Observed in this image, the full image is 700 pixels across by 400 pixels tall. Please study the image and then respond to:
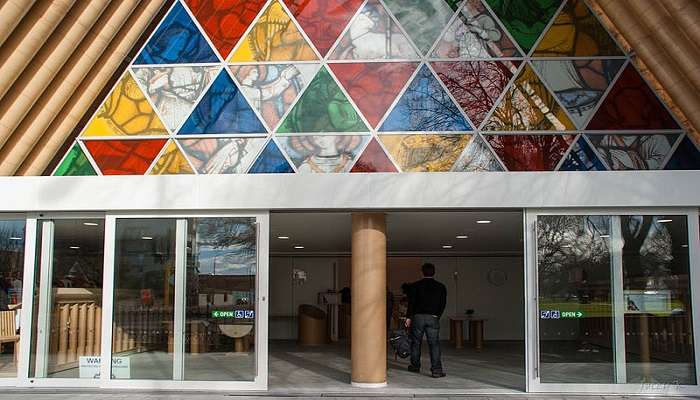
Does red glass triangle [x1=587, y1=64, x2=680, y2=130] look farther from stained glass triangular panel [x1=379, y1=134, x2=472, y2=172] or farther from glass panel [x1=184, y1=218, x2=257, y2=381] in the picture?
glass panel [x1=184, y1=218, x2=257, y2=381]

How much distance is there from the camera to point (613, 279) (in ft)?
34.6

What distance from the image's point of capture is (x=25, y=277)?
1127 centimetres

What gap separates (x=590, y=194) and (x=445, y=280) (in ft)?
33.8

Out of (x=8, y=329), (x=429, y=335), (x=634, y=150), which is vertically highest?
(x=634, y=150)

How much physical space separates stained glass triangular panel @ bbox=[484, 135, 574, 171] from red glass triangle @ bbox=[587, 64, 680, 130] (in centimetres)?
55

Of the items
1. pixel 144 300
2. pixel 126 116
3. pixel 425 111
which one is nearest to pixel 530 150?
pixel 425 111

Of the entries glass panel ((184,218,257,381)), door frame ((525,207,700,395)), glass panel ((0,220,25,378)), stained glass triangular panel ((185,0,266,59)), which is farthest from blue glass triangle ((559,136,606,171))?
glass panel ((0,220,25,378))

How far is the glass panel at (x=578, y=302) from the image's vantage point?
34.4ft

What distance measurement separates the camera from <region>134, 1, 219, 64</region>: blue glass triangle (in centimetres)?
1202

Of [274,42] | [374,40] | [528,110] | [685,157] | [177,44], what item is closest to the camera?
[685,157]

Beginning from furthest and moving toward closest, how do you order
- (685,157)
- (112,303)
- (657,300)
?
(685,157), (112,303), (657,300)

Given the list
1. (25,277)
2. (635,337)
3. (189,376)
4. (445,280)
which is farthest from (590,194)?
(445,280)

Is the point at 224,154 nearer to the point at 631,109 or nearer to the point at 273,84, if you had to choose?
the point at 273,84

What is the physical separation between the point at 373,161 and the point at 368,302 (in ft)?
6.76
